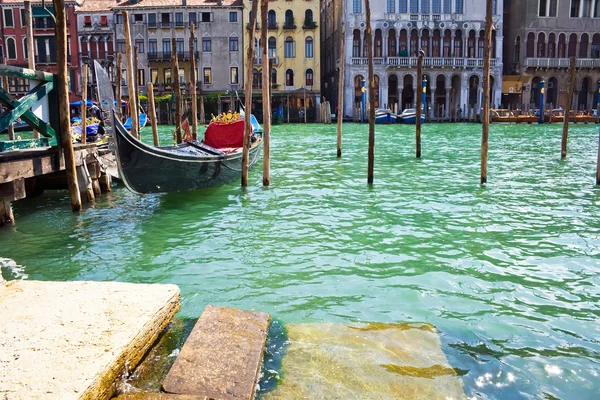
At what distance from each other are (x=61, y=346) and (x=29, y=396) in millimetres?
435

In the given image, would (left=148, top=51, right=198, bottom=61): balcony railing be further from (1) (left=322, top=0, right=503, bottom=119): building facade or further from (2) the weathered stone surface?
(2) the weathered stone surface

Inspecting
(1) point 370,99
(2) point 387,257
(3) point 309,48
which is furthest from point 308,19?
(2) point 387,257

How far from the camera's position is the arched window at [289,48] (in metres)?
37.3

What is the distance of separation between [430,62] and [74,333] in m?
36.4

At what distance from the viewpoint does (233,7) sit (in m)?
36.5

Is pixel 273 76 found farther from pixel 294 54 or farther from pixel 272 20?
pixel 272 20

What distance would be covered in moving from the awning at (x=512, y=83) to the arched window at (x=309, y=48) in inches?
506

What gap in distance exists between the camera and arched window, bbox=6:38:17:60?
3653 centimetres

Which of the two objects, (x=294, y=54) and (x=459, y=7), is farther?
(x=294, y=54)

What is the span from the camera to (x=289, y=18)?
3703 cm

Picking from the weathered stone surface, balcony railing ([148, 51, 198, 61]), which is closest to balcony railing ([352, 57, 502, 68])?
balcony railing ([148, 51, 198, 61])

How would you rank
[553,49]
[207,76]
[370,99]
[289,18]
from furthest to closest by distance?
1. [553,49]
2. [207,76]
3. [289,18]
4. [370,99]

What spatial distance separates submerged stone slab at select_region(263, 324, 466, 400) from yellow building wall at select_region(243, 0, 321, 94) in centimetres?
3485

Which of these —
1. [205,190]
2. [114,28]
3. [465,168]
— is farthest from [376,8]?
[205,190]
